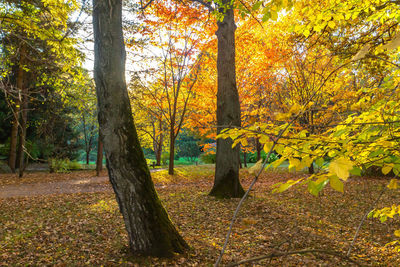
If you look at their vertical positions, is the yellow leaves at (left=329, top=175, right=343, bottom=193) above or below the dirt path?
above

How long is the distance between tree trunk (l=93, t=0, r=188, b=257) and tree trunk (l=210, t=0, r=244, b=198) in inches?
142

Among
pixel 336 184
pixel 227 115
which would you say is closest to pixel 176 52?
pixel 227 115

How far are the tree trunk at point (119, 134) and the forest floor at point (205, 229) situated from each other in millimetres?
485

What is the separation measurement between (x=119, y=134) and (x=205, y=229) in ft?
8.30

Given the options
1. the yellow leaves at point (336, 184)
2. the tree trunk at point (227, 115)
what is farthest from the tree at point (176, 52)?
the yellow leaves at point (336, 184)

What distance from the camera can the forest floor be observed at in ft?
11.1

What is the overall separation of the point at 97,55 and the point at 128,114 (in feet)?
2.58

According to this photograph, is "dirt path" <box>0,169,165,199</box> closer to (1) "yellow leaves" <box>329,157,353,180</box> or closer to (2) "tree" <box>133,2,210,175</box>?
(2) "tree" <box>133,2,210,175</box>

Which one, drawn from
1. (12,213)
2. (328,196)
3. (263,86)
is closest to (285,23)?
(263,86)

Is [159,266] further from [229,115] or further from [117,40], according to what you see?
[229,115]

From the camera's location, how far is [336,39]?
6.75 metres

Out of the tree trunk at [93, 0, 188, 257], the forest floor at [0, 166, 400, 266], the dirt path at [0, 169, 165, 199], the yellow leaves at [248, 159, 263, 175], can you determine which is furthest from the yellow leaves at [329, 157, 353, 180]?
the dirt path at [0, 169, 165, 199]

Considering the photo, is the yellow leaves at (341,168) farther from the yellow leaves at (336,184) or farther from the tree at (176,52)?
the tree at (176,52)

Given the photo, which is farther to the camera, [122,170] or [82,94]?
[82,94]
